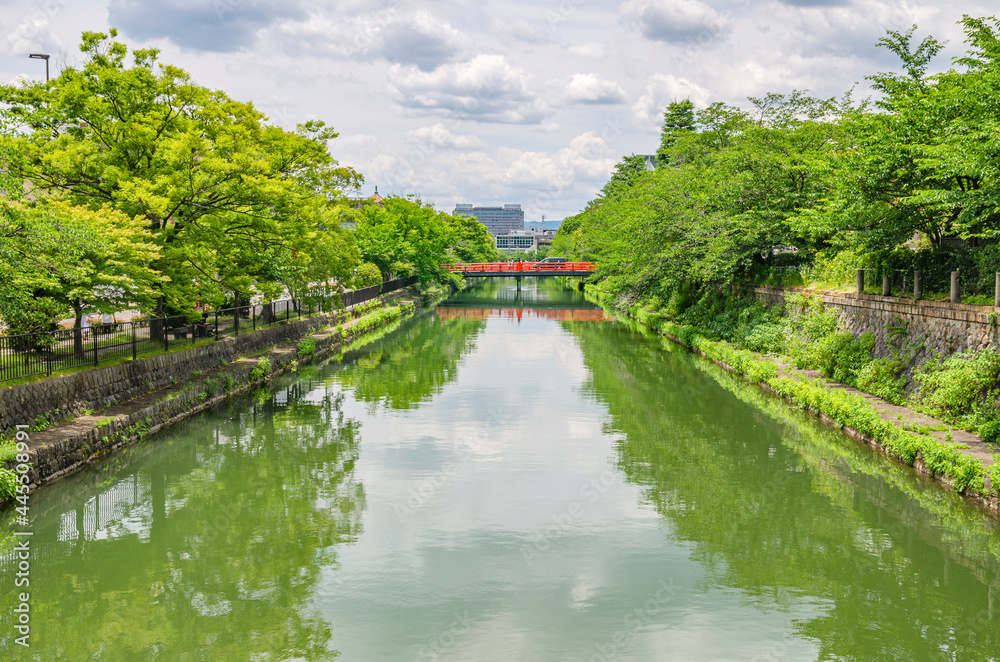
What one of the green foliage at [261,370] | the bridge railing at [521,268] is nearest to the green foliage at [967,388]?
the green foliage at [261,370]

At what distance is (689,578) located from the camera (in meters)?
11.0

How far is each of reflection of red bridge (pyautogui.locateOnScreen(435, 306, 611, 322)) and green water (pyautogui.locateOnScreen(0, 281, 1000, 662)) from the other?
34325mm

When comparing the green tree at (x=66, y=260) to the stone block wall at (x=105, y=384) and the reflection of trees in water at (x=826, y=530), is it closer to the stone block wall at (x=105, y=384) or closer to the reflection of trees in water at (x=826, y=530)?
the stone block wall at (x=105, y=384)

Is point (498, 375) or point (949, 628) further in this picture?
point (498, 375)

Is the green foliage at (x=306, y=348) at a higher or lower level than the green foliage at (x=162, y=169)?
lower

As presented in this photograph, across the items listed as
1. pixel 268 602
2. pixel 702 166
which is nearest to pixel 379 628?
pixel 268 602

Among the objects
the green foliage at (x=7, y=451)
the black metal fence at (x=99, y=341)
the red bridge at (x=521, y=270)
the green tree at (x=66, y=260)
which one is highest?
the red bridge at (x=521, y=270)

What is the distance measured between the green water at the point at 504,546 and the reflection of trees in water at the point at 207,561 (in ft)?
0.15

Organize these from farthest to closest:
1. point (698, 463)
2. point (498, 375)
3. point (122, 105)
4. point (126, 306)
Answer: point (498, 375), point (122, 105), point (126, 306), point (698, 463)

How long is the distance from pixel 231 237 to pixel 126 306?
19.9 ft

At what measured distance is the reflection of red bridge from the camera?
5644 centimetres

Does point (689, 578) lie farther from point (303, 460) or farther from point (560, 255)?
point (560, 255)

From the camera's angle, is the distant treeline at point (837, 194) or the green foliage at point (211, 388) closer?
the distant treeline at point (837, 194)

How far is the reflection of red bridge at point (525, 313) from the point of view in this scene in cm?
5644
